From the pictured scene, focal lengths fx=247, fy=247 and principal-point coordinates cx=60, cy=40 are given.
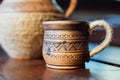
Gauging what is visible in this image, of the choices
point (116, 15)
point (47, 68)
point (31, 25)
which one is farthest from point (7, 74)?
point (116, 15)

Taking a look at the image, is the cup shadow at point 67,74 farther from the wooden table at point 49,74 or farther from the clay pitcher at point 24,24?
the clay pitcher at point 24,24

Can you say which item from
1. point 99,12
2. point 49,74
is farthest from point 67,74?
point 99,12

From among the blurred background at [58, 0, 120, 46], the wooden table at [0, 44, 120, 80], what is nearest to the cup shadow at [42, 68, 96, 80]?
the wooden table at [0, 44, 120, 80]

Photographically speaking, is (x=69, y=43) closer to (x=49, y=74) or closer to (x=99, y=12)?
(x=49, y=74)

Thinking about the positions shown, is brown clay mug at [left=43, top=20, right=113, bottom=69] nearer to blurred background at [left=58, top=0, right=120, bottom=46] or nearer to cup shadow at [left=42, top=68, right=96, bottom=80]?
cup shadow at [left=42, top=68, right=96, bottom=80]

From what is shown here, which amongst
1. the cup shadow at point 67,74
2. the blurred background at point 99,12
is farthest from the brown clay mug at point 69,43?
the blurred background at point 99,12

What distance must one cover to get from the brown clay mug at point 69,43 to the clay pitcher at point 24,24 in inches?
4.5

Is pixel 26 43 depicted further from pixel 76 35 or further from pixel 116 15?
pixel 116 15

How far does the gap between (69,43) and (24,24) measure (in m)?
0.16

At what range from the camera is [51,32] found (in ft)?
1.59

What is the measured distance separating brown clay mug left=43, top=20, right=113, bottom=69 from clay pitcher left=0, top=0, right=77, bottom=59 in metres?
0.11

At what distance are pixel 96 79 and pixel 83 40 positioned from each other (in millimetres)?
117

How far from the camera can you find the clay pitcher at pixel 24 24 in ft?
1.93

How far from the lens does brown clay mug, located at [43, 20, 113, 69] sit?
0.47 m
